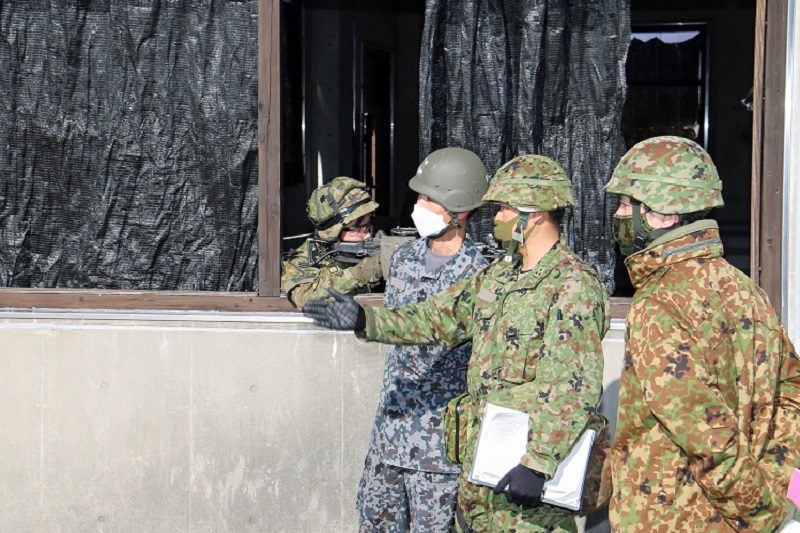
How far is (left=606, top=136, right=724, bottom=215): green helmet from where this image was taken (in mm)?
2684

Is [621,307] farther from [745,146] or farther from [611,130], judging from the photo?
[745,146]

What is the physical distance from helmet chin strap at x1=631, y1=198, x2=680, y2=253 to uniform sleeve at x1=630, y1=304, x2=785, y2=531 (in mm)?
240

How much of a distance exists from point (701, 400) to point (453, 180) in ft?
5.61

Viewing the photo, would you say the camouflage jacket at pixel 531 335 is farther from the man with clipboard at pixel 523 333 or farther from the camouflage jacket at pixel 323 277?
the camouflage jacket at pixel 323 277

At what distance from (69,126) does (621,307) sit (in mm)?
3043

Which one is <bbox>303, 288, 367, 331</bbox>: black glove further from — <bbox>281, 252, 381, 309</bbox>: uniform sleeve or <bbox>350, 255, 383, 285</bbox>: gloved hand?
<bbox>350, 255, 383, 285</bbox>: gloved hand

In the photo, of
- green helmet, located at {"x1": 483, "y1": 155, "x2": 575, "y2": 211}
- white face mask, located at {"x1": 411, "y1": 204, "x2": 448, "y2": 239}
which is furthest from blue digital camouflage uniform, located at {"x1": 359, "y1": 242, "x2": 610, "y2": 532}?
white face mask, located at {"x1": 411, "y1": 204, "x2": 448, "y2": 239}

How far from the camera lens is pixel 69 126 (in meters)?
5.27

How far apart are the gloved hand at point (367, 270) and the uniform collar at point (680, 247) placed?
2.36 metres

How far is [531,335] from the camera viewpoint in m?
3.15

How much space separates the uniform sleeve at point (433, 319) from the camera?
11.3 feet

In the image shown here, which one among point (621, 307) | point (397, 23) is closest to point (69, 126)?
point (621, 307)

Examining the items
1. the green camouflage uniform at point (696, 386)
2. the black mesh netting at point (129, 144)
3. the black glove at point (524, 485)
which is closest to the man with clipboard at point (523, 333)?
the black glove at point (524, 485)

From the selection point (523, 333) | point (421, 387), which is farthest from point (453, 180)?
point (523, 333)
